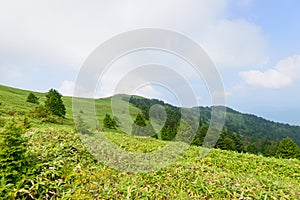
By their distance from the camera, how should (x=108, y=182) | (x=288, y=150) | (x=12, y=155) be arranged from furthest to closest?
(x=288, y=150)
(x=108, y=182)
(x=12, y=155)

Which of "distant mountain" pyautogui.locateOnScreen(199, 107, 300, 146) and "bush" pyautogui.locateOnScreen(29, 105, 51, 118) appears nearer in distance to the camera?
"bush" pyautogui.locateOnScreen(29, 105, 51, 118)

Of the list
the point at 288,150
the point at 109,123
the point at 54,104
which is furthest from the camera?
the point at 109,123

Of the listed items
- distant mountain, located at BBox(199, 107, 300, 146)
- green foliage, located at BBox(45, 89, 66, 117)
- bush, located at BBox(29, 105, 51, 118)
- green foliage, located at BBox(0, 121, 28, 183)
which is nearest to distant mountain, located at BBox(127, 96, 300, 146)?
distant mountain, located at BBox(199, 107, 300, 146)

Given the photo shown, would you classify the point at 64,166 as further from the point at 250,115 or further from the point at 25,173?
the point at 250,115

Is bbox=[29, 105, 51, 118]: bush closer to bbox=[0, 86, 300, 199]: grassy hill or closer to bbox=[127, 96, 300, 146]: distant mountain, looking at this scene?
bbox=[0, 86, 300, 199]: grassy hill

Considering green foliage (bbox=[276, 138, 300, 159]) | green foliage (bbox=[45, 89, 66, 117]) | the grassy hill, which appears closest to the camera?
the grassy hill

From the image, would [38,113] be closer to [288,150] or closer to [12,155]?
[12,155]

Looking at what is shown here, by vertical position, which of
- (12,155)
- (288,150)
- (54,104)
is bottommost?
(12,155)

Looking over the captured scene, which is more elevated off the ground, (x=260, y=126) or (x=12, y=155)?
(x=260, y=126)

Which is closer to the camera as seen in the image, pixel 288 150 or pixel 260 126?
pixel 288 150

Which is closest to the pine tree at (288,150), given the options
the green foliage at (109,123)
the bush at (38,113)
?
the green foliage at (109,123)

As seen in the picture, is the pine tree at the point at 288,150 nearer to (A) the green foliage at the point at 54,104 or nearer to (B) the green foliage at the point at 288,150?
(B) the green foliage at the point at 288,150

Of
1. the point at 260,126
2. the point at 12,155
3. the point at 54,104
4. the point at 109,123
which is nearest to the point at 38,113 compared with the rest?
the point at 54,104

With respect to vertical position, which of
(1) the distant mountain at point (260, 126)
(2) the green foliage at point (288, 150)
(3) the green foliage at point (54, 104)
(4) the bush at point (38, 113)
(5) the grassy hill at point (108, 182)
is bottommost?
(5) the grassy hill at point (108, 182)
